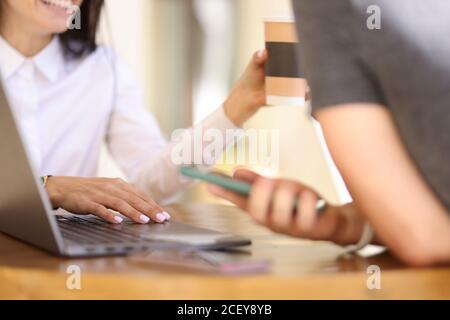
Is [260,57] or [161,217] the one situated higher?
[260,57]

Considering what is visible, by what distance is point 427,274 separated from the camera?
71 centimetres

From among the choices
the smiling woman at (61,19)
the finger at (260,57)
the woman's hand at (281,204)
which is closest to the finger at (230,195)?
the woman's hand at (281,204)

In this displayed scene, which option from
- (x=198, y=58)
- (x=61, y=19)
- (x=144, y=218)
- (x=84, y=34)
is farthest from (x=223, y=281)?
(x=198, y=58)

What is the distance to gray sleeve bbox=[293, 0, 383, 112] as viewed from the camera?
0.73m

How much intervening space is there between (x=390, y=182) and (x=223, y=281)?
185 millimetres

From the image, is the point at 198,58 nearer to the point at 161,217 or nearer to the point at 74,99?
the point at 74,99

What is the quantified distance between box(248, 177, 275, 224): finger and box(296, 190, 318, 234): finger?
30mm

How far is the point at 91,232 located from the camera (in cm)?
93

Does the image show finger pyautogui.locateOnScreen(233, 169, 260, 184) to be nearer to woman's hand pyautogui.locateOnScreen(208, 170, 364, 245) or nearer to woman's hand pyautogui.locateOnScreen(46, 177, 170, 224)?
woman's hand pyautogui.locateOnScreen(208, 170, 364, 245)

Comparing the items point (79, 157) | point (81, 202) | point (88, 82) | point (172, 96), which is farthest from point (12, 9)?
point (172, 96)

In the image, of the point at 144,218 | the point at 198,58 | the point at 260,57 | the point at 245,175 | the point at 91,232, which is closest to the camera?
the point at 245,175

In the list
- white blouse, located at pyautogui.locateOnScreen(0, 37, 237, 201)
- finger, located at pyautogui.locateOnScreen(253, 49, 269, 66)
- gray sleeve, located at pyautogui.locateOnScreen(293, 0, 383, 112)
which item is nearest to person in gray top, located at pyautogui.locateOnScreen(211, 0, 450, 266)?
gray sleeve, located at pyautogui.locateOnScreen(293, 0, 383, 112)

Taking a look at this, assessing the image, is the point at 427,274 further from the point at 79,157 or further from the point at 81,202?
the point at 79,157

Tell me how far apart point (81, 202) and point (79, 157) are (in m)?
0.86
